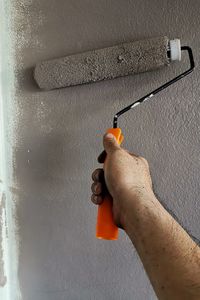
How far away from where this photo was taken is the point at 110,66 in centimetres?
81

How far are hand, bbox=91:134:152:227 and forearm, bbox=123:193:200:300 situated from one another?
20mm

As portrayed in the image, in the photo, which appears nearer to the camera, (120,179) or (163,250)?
(163,250)

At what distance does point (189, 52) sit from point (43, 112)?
0.38m

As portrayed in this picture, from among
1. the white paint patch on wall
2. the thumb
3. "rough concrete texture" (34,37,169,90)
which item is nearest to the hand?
the thumb

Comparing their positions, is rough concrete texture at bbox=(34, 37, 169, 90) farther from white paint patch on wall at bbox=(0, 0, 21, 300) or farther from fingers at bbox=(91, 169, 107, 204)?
fingers at bbox=(91, 169, 107, 204)

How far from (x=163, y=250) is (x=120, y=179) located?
193 mm

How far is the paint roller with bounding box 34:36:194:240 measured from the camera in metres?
0.76

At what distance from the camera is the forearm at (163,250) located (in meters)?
0.52

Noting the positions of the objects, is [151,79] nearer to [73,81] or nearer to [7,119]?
[73,81]

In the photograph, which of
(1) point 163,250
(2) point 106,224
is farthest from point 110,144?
(1) point 163,250

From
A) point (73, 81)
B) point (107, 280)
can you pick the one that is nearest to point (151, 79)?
point (73, 81)

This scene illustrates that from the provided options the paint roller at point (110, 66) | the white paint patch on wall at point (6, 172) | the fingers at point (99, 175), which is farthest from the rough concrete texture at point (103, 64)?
the fingers at point (99, 175)

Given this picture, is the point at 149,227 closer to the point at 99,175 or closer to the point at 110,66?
the point at 99,175

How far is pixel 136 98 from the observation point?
2.76 feet
